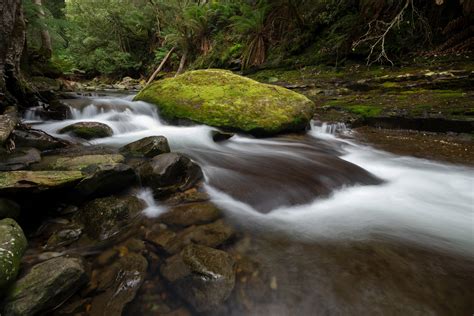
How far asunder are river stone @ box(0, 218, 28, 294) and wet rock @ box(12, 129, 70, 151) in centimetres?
201

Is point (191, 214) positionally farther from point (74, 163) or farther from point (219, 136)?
point (219, 136)

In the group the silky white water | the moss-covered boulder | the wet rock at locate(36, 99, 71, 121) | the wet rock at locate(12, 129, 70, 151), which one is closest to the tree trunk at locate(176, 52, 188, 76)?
the moss-covered boulder

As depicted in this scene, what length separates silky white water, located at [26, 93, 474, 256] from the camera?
9.02 ft

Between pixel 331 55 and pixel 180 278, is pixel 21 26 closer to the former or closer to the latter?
pixel 180 278

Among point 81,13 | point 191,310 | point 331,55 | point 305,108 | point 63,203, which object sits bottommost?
point 191,310

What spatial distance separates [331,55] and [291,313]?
9.98 m

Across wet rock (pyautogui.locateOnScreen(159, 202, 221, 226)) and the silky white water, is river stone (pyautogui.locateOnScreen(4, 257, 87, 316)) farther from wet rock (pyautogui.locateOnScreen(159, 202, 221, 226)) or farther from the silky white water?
the silky white water

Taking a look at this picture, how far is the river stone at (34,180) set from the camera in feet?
7.18

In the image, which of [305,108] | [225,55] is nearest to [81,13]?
[225,55]

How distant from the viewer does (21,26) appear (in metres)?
5.57

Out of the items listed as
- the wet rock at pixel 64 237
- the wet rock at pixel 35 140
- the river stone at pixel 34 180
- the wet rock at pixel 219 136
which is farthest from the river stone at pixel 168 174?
the wet rock at pixel 219 136

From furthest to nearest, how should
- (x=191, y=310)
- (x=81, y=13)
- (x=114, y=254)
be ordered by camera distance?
(x=81, y=13), (x=114, y=254), (x=191, y=310)

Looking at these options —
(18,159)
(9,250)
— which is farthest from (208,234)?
(18,159)

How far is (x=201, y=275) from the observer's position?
6.31ft
